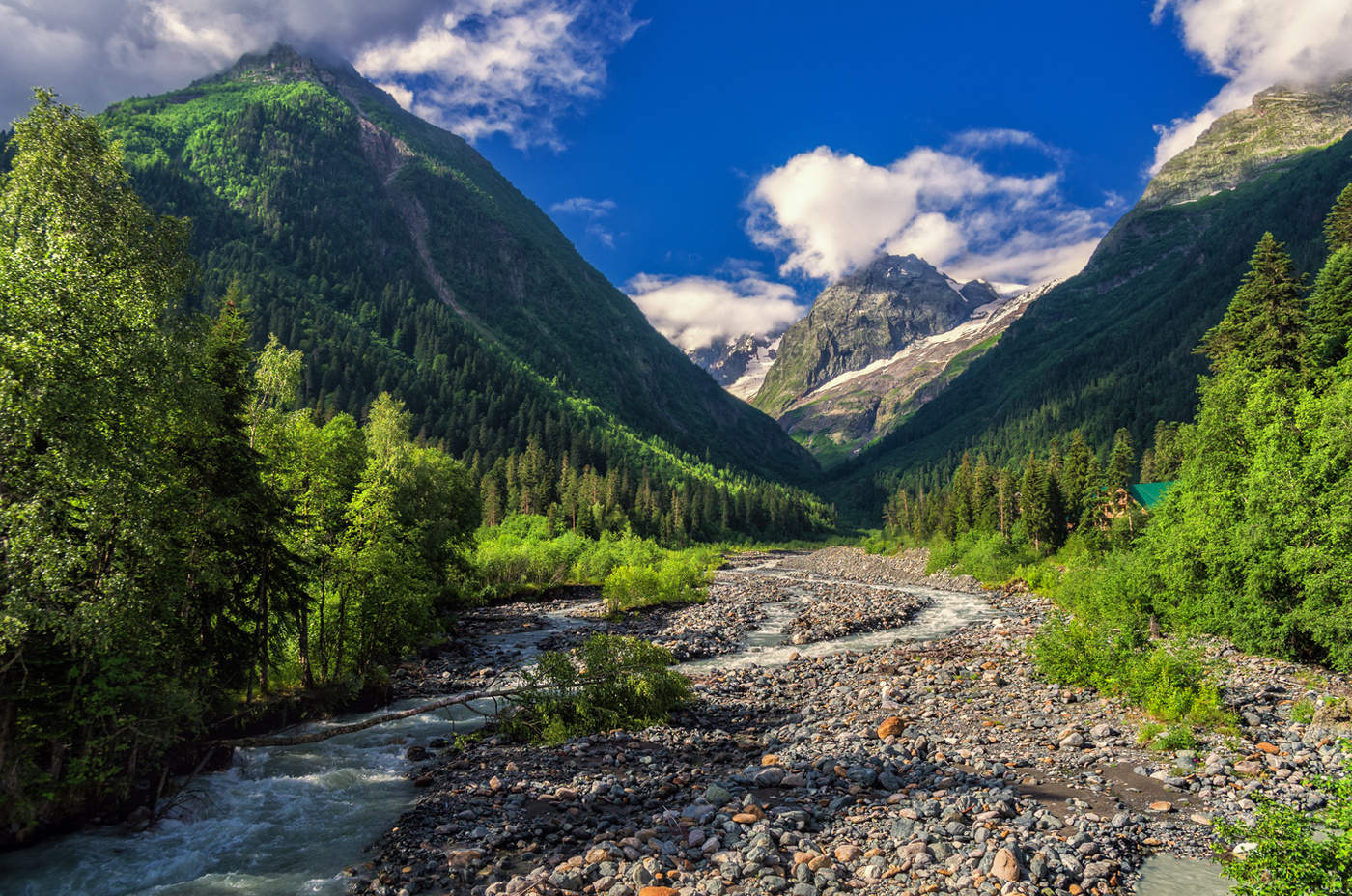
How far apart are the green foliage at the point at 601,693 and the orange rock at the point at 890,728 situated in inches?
298

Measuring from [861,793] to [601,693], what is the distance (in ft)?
34.4

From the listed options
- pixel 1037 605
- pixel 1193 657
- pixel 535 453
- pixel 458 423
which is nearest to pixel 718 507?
pixel 535 453

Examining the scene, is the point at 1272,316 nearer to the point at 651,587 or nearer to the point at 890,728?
the point at 890,728

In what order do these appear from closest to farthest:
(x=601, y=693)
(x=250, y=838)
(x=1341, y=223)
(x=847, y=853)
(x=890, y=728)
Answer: (x=847, y=853) < (x=250, y=838) < (x=890, y=728) < (x=601, y=693) < (x=1341, y=223)

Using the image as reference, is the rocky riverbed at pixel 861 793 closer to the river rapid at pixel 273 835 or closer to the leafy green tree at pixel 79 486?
the river rapid at pixel 273 835

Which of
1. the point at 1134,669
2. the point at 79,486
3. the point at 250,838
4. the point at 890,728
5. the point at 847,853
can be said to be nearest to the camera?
the point at 847,853

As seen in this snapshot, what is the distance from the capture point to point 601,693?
2205cm

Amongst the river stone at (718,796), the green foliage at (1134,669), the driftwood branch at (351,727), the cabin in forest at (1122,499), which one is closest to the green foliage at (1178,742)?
the green foliage at (1134,669)

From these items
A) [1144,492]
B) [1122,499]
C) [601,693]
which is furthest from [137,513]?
[1144,492]

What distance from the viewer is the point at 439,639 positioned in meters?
36.5

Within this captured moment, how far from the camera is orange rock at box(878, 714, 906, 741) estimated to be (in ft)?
61.4

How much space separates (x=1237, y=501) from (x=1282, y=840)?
25961 millimetres

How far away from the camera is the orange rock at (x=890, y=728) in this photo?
18.7m

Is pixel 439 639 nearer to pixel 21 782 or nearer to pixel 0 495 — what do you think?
pixel 21 782
